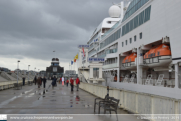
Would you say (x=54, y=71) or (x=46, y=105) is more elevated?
(x=54, y=71)

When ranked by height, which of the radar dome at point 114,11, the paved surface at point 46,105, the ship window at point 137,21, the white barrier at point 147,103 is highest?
the radar dome at point 114,11

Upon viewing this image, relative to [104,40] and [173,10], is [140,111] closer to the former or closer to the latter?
[173,10]

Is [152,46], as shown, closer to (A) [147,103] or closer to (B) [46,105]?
(B) [46,105]

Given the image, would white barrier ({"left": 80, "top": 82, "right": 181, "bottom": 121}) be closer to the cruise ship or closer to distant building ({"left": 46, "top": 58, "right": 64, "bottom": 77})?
the cruise ship

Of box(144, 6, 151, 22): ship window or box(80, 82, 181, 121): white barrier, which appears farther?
box(144, 6, 151, 22): ship window

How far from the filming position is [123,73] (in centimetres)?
3847

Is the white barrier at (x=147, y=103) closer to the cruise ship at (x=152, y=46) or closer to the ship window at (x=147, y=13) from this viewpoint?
the cruise ship at (x=152, y=46)

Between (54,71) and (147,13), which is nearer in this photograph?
(147,13)

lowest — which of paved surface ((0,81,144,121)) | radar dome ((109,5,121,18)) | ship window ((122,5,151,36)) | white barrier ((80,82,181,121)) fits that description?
paved surface ((0,81,144,121))

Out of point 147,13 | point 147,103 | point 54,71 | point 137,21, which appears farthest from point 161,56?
point 54,71

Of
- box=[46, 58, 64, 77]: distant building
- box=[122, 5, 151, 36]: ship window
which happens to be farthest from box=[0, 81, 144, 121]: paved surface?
box=[46, 58, 64, 77]: distant building

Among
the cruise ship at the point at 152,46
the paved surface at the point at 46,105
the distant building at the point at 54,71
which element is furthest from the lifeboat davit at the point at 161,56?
the distant building at the point at 54,71

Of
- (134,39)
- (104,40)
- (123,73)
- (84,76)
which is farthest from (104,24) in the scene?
(134,39)

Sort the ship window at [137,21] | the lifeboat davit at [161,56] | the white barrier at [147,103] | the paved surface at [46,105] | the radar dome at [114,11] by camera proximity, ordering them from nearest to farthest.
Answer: the white barrier at [147,103], the paved surface at [46,105], the lifeboat davit at [161,56], the ship window at [137,21], the radar dome at [114,11]
